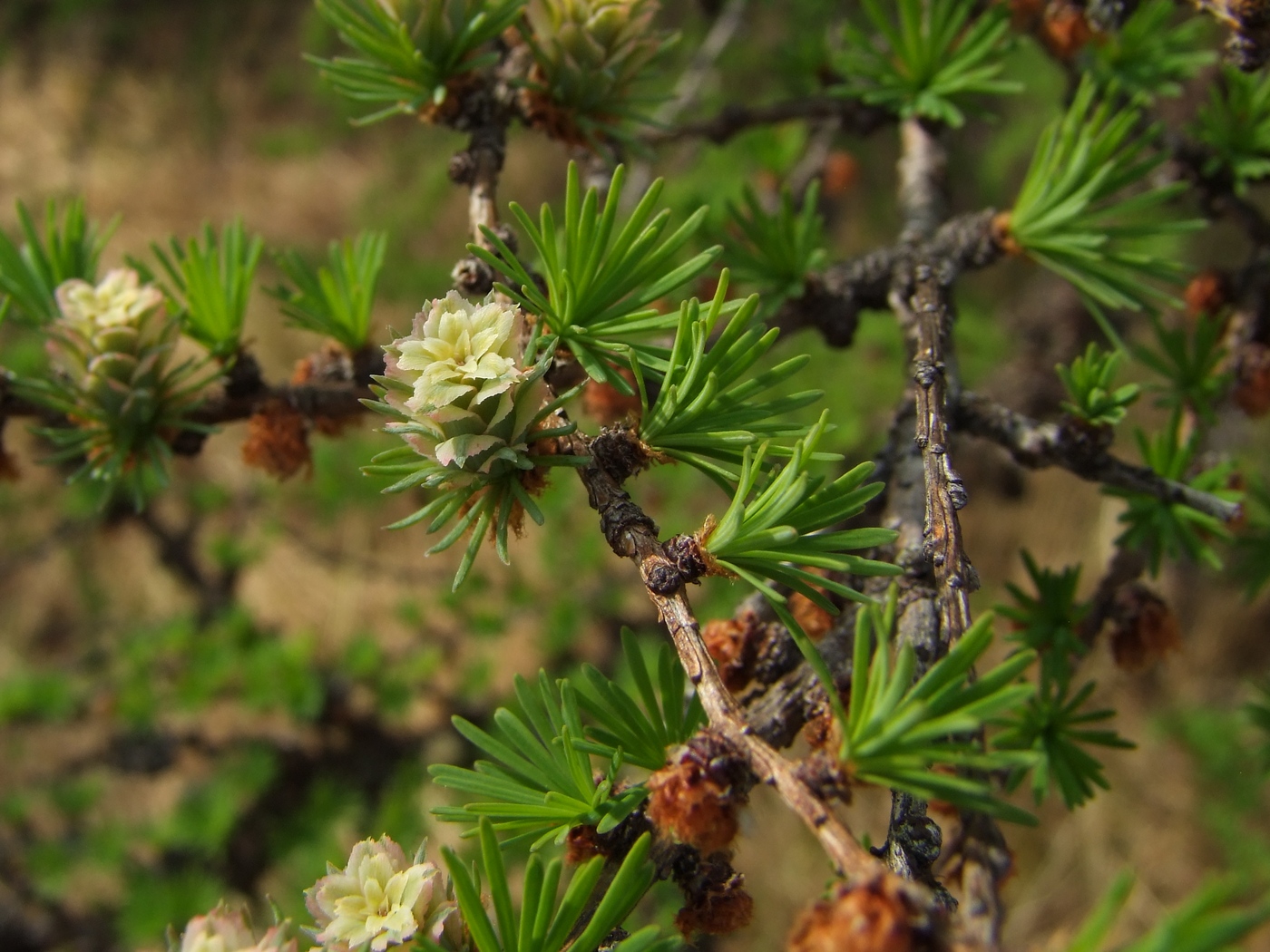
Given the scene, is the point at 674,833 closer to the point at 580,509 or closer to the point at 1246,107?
the point at 1246,107

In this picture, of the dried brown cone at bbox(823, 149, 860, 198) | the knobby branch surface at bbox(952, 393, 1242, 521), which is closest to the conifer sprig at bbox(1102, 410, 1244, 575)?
the knobby branch surface at bbox(952, 393, 1242, 521)

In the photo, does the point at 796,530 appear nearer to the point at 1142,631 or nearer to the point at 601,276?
the point at 601,276

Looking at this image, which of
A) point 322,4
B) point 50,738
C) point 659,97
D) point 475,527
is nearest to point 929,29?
point 659,97

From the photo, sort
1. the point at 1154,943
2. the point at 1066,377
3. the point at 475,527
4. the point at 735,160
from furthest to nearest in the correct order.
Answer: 1. the point at 735,160
2. the point at 1066,377
3. the point at 475,527
4. the point at 1154,943

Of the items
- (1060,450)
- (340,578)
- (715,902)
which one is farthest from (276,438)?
(340,578)

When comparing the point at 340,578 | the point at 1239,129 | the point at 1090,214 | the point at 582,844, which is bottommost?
→ the point at 340,578

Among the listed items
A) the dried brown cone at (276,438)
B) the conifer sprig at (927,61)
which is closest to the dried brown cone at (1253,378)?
the conifer sprig at (927,61)

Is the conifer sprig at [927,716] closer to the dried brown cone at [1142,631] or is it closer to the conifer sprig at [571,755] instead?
the conifer sprig at [571,755]
